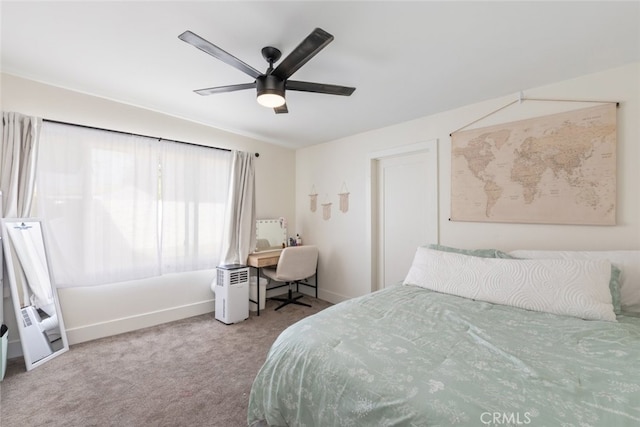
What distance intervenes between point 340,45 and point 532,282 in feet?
6.80

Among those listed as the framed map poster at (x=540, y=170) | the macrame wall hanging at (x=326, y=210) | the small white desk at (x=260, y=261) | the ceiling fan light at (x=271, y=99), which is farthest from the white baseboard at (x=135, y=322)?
the framed map poster at (x=540, y=170)

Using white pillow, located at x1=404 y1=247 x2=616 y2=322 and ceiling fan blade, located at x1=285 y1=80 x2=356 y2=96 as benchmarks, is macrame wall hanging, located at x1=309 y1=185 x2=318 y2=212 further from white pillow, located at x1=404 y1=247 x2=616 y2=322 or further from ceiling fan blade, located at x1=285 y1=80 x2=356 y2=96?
ceiling fan blade, located at x1=285 y1=80 x2=356 y2=96

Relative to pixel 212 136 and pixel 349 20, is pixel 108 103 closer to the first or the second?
pixel 212 136

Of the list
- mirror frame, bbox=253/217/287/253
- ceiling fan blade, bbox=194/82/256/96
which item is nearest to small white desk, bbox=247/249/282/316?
mirror frame, bbox=253/217/287/253

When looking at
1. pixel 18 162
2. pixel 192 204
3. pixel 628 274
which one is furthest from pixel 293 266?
pixel 628 274

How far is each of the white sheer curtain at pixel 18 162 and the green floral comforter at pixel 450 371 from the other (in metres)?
2.55

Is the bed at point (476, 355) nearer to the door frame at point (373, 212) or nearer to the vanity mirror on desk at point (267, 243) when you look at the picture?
the door frame at point (373, 212)

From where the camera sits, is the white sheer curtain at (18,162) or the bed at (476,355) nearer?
the bed at (476,355)

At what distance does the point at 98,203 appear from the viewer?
261 cm

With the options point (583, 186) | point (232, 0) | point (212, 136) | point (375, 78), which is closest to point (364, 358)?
point (232, 0)

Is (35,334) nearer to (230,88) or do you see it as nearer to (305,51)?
(230,88)

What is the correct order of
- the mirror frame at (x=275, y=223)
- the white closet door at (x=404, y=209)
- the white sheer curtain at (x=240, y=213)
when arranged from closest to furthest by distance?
the white closet door at (x=404, y=209) → the white sheer curtain at (x=240, y=213) → the mirror frame at (x=275, y=223)

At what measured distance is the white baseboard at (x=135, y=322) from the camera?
254 centimetres

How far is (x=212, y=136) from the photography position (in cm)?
346
